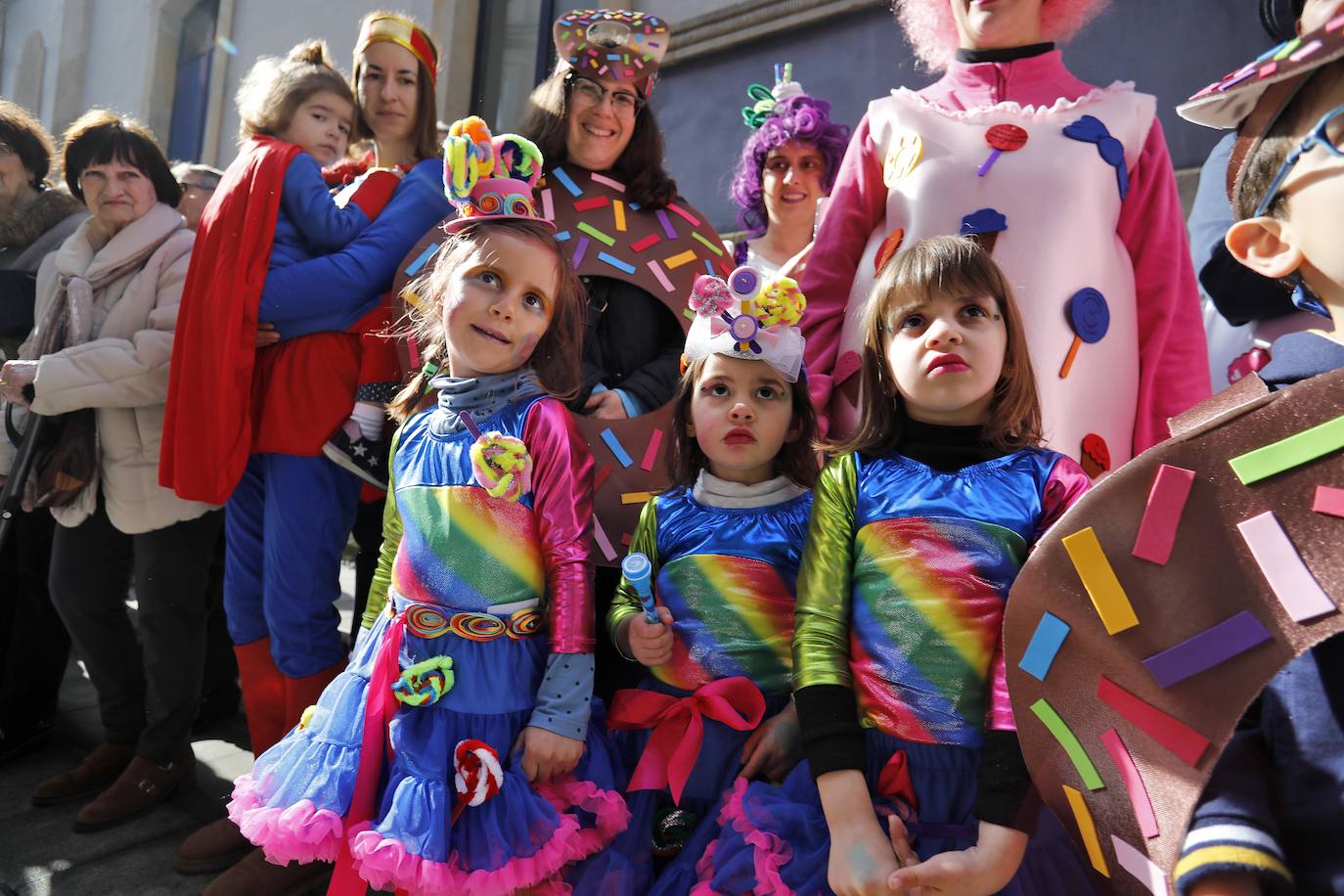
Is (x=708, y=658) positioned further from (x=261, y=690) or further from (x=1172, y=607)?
(x=261, y=690)

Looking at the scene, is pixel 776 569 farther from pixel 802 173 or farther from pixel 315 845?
pixel 802 173

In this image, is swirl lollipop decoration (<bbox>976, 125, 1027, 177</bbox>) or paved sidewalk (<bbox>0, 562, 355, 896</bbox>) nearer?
swirl lollipop decoration (<bbox>976, 125, 1027, 177</bbox>)

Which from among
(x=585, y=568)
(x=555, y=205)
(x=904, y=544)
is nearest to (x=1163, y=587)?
(x=904, y=544)

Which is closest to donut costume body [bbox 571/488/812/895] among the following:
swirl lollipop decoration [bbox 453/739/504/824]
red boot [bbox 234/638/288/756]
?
swirl lollipop decoration [bbox 453/739/504/824]

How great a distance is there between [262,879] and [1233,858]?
6.48ft

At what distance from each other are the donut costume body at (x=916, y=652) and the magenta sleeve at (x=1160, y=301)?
60cm

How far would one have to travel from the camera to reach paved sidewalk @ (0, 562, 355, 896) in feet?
7.66

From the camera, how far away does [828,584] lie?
1.47 meters

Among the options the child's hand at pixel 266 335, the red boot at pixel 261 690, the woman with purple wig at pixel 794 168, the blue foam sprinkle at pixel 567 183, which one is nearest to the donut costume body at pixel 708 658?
the blue foam sprinkle at pixel 567 183

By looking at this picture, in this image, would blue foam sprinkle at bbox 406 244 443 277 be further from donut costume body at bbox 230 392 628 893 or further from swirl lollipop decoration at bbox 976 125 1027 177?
swirl lollipop decoration at bbox 976 125 1027 177

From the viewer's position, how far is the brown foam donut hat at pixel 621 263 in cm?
209

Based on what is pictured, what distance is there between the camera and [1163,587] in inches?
34.9

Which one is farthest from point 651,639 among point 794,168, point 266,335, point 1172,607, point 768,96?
point 768,96

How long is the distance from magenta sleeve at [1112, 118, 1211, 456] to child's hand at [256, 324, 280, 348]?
6.76 feet
